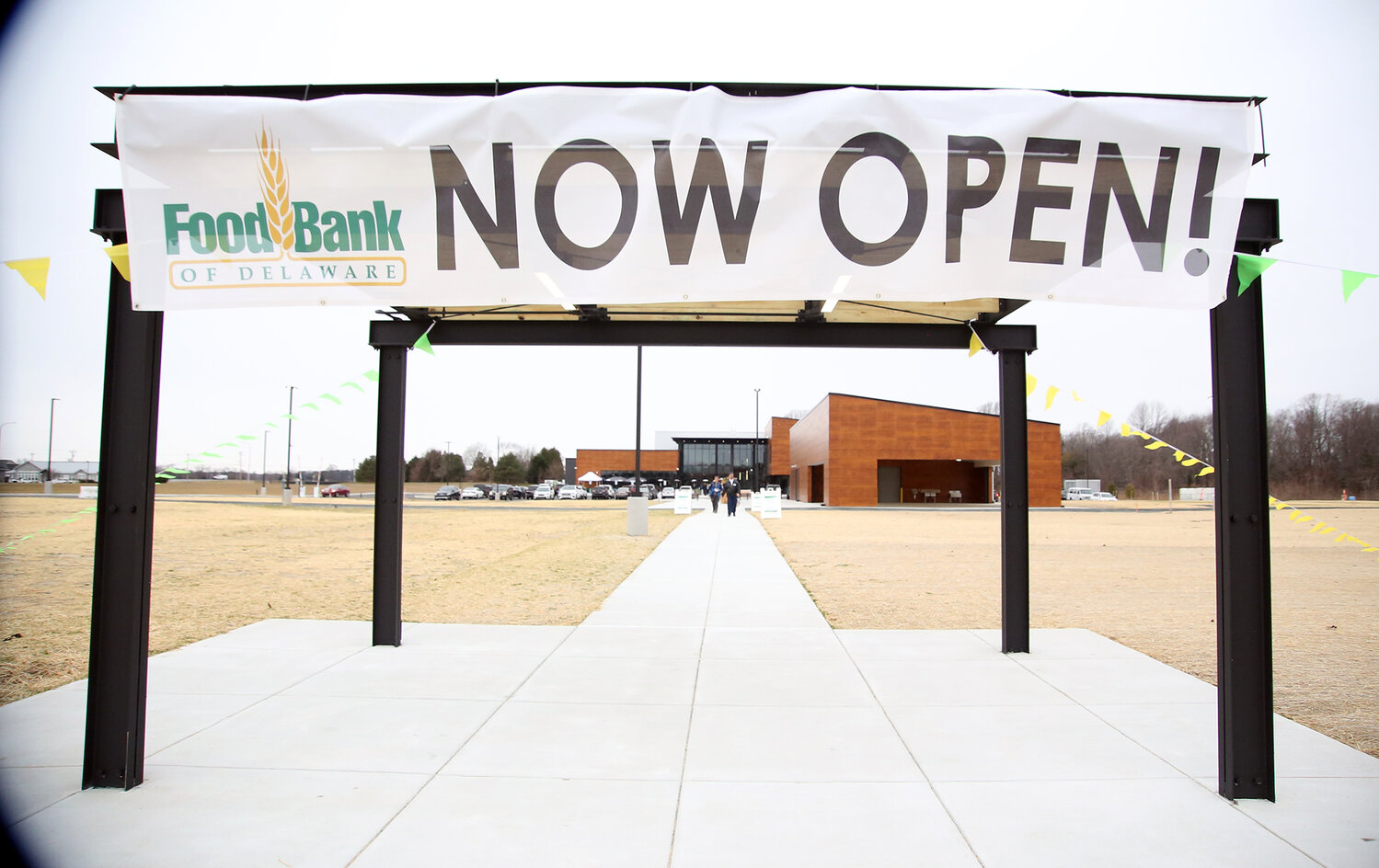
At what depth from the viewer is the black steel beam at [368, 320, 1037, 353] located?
666 cm

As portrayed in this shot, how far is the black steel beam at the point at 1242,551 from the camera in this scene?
3.85 m

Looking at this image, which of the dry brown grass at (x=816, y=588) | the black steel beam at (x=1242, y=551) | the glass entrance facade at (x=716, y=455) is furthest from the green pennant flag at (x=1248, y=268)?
the glass entrance facade at (x=716, y=455)

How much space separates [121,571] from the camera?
391cm

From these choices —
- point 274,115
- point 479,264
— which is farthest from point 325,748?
Result: point 274,115

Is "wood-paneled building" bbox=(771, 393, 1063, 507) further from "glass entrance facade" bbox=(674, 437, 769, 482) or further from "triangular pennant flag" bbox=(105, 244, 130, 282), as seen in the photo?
"triangular pennant flag" bbox=(105, 244, 130, 282)

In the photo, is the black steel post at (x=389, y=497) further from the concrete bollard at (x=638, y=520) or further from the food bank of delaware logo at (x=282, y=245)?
the concrete bollard at (x=638, y=520)

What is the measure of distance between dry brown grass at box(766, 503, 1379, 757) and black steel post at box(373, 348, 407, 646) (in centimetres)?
475

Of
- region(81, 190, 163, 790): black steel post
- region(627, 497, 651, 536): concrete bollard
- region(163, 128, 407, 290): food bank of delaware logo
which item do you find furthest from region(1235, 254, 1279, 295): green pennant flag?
region(627, 497, 651, 536): concrete bollard

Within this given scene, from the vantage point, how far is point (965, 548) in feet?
64.6

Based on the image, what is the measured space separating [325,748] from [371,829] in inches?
46.5

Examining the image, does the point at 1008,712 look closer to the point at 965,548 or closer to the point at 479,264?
the point at 479,264

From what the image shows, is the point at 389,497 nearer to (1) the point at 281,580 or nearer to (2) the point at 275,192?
(2) the point at 275,192

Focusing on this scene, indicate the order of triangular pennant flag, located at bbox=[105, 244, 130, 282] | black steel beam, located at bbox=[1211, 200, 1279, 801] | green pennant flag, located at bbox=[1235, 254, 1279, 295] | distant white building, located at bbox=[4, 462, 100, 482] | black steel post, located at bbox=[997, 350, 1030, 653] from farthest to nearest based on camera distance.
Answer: distant white building, located at bbox=[4, 462, 100, 482] → black steel post, located at bbox=[997, 350, 1030, 653] → triangular pennant flag, located at bbox=[105, 244, 130, 282] → green pennant flag, located at bbox=[1235, 254, 1279, 295] → black steel beam, located at bbox=[1211, 200, 1279, 801]

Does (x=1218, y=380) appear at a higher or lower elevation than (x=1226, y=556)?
higher
